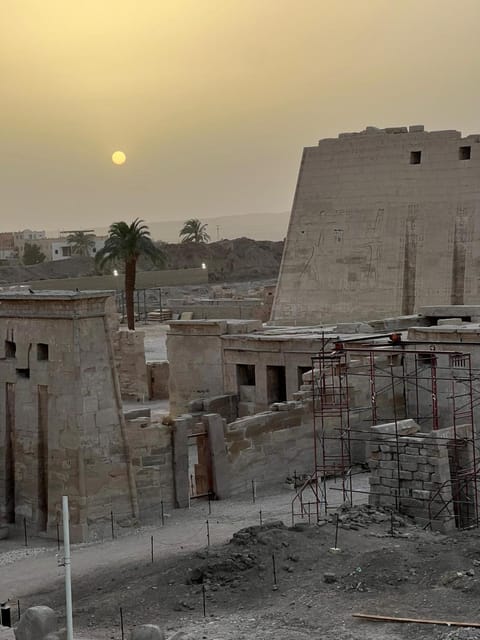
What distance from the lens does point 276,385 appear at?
29.4 metres

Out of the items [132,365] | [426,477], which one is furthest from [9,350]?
[132,365]

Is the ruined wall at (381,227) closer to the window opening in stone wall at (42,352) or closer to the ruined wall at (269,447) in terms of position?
the ruined wall at (269,447)

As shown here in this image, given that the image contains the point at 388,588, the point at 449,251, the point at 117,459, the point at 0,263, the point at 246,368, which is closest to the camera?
the point at 388,588

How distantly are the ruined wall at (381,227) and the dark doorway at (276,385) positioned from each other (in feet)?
28.6

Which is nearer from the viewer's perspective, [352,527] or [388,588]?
[388,588]

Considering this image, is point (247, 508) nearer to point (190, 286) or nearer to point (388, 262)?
point (388, 262)

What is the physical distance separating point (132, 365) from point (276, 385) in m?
8.52

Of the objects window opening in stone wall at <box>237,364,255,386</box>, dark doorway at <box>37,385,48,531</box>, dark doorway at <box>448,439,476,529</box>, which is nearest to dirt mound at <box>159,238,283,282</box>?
window opening in stone wall at <box>237,364,255,386</box>

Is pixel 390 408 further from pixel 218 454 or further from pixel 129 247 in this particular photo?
pixel 129 247

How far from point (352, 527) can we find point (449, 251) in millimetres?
19612

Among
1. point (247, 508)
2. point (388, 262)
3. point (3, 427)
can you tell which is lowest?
point (247, 508)

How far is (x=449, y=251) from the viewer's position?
37.1m

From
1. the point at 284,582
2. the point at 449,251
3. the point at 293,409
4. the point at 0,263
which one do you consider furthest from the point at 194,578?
the point at 0,263

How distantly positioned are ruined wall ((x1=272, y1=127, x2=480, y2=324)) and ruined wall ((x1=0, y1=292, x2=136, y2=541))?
58.7ft
